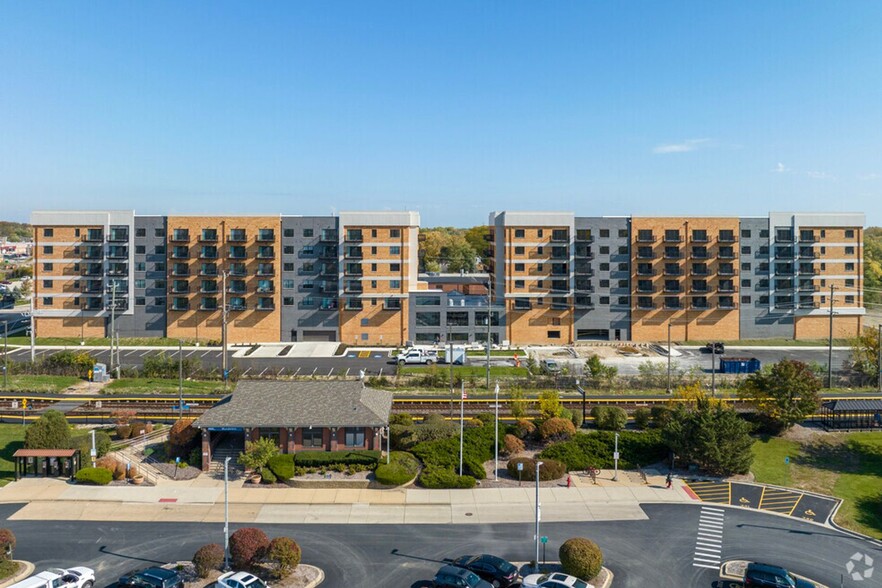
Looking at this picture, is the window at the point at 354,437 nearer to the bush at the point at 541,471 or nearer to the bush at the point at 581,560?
the bush at the point at 541,471

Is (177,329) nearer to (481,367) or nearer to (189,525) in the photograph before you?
(481,367)

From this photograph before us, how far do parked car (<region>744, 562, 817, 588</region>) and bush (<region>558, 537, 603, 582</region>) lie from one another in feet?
22.2

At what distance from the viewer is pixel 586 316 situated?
99.0 metres

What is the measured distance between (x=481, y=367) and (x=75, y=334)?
59457 millimetres

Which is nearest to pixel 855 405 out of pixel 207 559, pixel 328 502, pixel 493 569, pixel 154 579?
pixel 493 569

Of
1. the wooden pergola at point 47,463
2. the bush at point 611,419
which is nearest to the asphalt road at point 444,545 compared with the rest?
the wooden pergola at point 47,463

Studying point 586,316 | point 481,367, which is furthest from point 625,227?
point 481,367

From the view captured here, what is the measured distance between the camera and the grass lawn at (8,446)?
4534 centimetres

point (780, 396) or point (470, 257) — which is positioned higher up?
point (470, 257)

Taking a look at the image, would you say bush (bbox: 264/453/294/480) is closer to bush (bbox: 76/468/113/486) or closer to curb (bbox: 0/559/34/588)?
bush (bbox: 76/468/113/486)

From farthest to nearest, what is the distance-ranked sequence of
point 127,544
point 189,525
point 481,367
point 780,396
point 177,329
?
point 177,329
point 481,367
point 780,396
point 189,525
point 127,544

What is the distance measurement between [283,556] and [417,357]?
52405 millimetres

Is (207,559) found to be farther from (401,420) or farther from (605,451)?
(605,451)

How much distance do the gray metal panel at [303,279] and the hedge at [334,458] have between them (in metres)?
52.4
